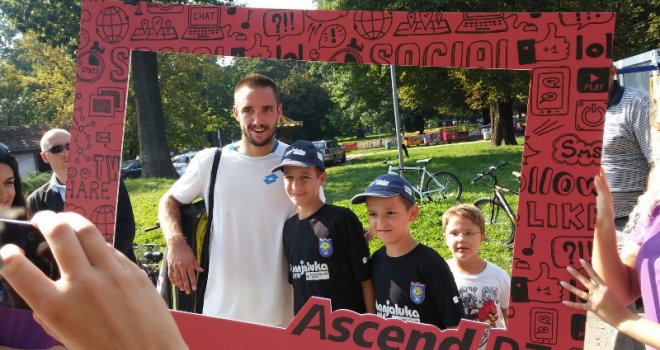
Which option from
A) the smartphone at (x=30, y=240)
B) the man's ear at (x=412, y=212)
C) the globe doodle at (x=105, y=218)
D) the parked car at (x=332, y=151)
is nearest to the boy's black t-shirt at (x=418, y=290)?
the man's ear at (x=412, y=212)

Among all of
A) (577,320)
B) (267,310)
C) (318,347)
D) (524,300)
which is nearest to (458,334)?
(524,300)

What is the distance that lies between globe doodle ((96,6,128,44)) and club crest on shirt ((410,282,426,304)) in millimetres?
1605

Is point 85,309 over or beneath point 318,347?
over

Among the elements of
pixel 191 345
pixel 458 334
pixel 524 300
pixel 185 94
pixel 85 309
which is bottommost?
pixel 191 345

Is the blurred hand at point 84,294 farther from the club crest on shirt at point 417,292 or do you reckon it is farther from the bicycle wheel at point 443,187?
the bicycle wheel at point 443,187

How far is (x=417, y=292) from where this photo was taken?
6.52 feet

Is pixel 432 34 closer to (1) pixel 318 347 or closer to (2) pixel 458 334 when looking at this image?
(2) pixel 458 334

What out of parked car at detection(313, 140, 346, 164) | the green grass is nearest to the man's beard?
parked car at detection(313, 140, 346, 164)

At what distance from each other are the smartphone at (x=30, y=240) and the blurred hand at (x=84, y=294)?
0.24 m

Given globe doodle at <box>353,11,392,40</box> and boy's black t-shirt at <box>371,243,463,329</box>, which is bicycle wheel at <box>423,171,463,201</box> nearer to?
boy's black t-shirt at <box>371,243,463,329</box>

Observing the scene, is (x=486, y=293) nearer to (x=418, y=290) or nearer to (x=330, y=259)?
(x=418, y=290)

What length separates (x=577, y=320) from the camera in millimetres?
1686

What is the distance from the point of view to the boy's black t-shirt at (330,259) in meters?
2.08

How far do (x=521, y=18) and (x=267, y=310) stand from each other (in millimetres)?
1610
